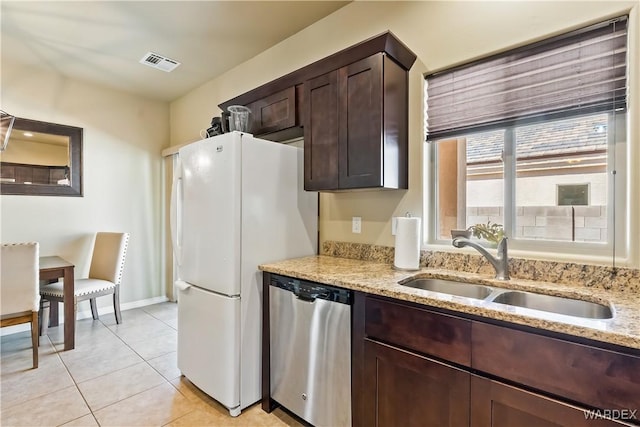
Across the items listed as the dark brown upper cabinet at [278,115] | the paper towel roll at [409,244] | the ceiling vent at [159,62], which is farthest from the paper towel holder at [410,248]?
the ceiling vent at [159,62]

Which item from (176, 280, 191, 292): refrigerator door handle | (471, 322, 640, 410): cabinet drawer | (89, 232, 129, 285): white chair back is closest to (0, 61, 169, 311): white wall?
(89, 232, 129, 285): white chair back

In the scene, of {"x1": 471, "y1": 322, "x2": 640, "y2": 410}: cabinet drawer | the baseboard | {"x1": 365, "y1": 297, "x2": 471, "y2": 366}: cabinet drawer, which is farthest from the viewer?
the baseboard

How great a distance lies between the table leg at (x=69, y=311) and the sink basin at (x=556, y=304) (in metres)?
3.33

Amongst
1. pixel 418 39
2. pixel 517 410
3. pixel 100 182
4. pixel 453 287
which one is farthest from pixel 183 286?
pixel 100 182

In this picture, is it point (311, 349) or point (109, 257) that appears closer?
point (311, 349)

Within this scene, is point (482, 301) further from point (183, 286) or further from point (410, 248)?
point (183, 286)

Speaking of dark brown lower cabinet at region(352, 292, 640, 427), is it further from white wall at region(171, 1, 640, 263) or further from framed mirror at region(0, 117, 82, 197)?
framed mirror at region(0, 117, 82, 197)

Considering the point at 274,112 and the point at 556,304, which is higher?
the point at 274,112

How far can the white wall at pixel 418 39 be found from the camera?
59.1 inches

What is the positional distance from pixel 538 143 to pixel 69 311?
377cm

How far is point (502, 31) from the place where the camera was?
1.69 meters

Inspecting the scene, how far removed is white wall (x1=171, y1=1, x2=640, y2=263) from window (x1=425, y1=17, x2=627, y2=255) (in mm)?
57

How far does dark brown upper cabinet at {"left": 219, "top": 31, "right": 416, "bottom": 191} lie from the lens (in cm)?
180

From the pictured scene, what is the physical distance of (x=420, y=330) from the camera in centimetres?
131
